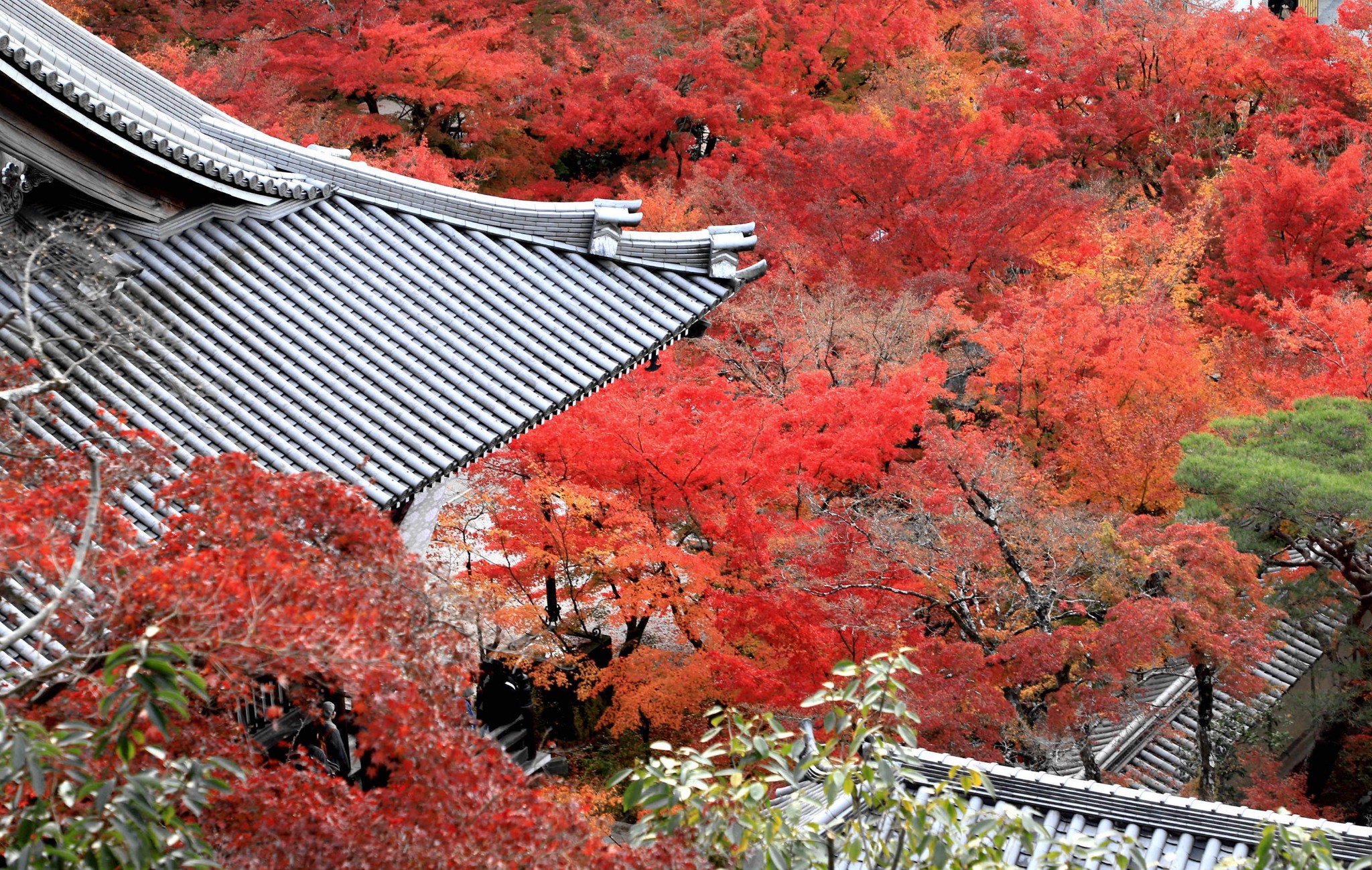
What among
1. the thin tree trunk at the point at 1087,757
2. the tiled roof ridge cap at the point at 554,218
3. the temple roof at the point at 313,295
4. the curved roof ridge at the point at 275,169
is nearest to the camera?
the temple roof at the point at 313,295

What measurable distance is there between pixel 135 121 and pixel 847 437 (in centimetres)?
911

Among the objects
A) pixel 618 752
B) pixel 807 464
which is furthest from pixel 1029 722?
pixel 618 752

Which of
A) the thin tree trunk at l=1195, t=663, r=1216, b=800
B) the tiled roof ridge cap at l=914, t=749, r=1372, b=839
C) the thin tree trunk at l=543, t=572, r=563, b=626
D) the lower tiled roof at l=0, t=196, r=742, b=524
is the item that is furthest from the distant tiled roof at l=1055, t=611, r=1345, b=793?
the lower tiled roof at l=0, t=196, r=742, b=524

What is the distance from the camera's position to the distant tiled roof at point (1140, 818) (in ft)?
21.6

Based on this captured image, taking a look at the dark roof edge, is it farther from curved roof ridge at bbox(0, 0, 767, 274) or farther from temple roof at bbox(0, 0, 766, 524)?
curved roof ridge at bbox(0, 0, 767, 274)

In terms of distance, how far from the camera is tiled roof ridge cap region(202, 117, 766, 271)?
1012cm

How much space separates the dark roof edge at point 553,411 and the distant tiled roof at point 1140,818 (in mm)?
3165

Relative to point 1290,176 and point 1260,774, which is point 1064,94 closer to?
point 1290,176

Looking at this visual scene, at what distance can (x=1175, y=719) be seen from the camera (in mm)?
14492

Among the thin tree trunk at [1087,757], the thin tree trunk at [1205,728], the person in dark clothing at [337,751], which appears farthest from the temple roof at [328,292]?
the thin tree trunk at [1205,728]

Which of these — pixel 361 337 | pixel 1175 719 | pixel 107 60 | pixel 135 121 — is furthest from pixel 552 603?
pixel 135 121

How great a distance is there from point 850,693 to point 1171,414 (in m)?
12.9

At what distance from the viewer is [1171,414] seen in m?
16.4

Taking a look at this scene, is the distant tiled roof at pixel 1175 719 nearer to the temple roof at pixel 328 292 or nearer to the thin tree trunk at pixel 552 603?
the thin tree trunk at pixel 552 603
